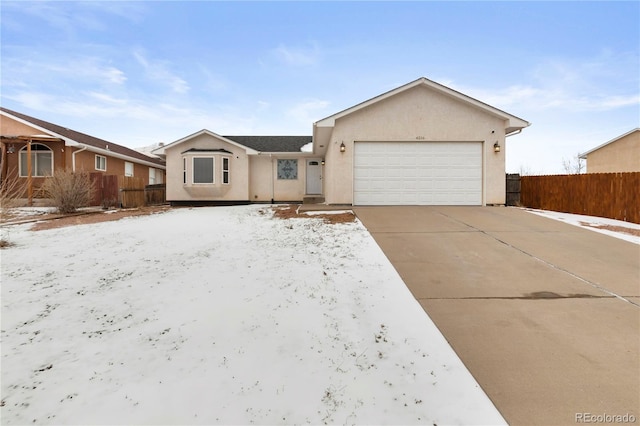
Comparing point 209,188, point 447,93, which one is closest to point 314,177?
point 209,188

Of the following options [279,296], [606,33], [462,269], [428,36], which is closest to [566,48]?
[606,33]

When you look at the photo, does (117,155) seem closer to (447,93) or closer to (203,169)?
(203,169)

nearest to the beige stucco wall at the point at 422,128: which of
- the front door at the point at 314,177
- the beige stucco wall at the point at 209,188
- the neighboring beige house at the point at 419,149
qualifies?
the neighboring beige house at the point at 419,149

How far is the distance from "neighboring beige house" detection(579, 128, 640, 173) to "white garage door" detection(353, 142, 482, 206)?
44.0 ft

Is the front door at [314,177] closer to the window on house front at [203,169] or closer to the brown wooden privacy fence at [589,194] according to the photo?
the window on house front at [203,169]

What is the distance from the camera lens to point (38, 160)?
617 inches

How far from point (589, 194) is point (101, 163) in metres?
24.9

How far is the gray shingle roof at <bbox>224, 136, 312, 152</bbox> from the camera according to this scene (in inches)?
681

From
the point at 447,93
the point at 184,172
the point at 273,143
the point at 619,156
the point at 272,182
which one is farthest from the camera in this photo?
the point at 273,143

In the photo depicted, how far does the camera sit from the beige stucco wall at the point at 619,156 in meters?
16.8

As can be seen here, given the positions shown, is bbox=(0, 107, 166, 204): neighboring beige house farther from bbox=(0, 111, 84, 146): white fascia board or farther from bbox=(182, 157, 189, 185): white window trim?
bbox=(182, 157, 189, 185): white window trim

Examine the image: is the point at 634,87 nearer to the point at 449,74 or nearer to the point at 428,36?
the point at 449,74

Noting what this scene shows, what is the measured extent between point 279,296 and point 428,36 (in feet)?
40.8

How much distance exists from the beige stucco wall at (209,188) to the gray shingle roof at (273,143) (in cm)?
157
